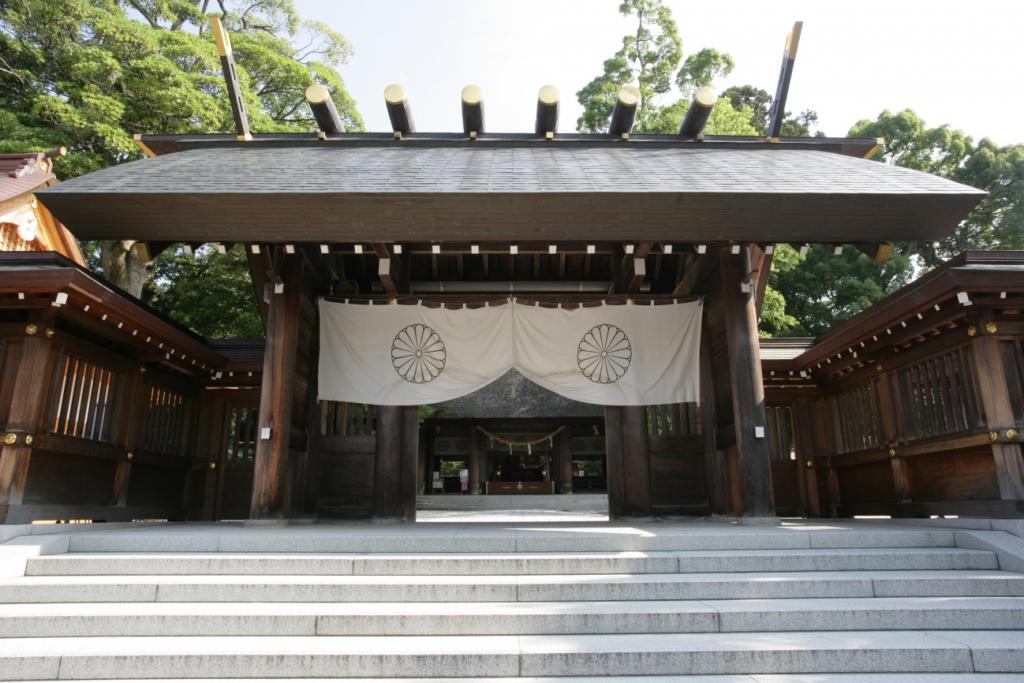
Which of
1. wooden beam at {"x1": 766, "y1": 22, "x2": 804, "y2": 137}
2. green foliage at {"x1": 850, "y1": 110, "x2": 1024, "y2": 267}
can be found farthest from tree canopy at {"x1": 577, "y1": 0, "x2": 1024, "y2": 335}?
wooden beam at {"x1": 766, "y1": 22, "x2": 804, "y2": 137}

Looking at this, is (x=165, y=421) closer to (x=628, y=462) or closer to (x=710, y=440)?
(x=628, y=462)

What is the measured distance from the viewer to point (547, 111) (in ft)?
26.4

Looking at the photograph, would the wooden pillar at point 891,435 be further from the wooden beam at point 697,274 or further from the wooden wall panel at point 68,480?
the wooden wall panel at point 68,480

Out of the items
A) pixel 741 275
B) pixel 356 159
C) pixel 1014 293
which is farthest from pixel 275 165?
pixel 1014 293

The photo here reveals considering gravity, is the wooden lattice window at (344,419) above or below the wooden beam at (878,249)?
below

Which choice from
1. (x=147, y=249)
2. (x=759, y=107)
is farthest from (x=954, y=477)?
(x=759, y=107)

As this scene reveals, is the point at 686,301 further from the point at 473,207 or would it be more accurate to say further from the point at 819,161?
the point at 473,207

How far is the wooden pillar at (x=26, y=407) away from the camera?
5.93 m

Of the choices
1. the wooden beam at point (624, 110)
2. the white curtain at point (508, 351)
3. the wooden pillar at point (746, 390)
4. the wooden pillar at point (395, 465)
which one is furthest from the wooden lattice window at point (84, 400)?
the wooden pillar at point (746, 390)

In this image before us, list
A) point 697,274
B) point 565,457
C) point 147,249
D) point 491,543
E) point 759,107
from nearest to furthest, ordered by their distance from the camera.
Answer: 1. point 491,543
2. point 147,249
3. point 697,274
4. point 565,457
5. point 759,107

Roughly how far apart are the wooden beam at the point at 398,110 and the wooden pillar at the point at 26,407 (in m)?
4.44

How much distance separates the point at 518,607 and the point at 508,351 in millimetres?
4493

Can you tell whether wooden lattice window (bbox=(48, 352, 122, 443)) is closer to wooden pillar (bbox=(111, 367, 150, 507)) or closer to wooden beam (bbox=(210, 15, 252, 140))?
wooden pillar (bbox=(111, 367, 150, 507))

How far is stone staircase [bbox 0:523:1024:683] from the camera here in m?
3.27
